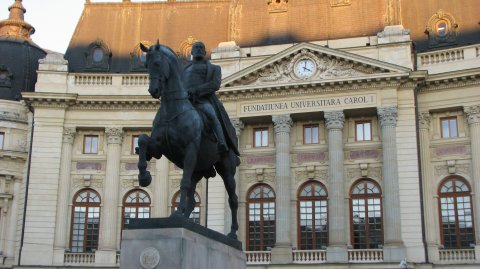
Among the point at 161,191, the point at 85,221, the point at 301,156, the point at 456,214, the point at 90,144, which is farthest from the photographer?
the point at 90,144

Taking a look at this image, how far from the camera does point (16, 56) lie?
1971 inches

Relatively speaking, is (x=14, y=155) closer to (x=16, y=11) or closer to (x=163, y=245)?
(x=16, y=11)

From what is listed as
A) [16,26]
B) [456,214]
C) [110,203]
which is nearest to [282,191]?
[456,214]

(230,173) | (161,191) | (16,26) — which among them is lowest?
(230,173)

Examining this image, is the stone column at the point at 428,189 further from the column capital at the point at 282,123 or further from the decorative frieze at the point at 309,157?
the column capital at the point at 282,123

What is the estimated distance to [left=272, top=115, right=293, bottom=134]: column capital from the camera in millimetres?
42281

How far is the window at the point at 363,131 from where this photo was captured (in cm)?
A: 4205

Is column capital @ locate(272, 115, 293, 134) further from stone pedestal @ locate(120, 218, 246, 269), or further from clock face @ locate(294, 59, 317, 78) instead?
stone pedestal @ locate(120, 218, 246, 269)

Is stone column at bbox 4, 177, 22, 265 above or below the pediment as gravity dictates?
below

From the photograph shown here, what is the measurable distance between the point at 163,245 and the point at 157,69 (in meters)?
3.24

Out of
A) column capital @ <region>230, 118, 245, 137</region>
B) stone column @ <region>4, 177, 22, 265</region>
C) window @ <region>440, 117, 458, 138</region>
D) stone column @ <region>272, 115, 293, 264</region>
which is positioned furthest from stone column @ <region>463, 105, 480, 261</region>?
stone column @ <region>4, 177, 22, 265</region>

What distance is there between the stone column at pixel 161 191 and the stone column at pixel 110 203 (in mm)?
2320

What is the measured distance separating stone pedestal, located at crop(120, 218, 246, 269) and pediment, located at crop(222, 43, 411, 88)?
29.8 m

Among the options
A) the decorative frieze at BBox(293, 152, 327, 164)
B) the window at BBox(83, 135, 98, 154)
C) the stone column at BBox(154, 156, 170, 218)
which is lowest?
the stone column at BBox(154, 156, 170, 218)
